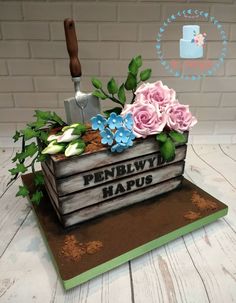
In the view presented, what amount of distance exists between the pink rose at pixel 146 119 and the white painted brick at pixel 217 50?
1.93 feet

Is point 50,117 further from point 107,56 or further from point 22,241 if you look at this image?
point 107,56

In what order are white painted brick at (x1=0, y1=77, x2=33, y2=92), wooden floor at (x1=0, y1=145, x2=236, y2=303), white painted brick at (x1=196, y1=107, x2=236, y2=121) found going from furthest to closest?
white painted brick at (x1=196, y1=107, x2=236, y2=121) < white painted brick at (x1=0, y1=77, x2=33, y2=92) < wooden floor at (x1=0, y1=145, x2=236, y2=303)

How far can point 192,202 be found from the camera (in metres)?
0.71

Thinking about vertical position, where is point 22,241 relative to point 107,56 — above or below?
below

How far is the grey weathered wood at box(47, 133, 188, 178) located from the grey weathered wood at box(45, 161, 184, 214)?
6cm

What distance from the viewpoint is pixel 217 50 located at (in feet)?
3.50

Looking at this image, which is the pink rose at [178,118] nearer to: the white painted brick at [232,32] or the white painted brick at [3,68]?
the white painted brick at [232,32]

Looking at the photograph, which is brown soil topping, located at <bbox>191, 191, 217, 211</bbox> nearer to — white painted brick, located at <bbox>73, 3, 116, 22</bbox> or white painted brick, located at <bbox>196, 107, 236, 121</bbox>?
white painted brick, located at <bbox>196, 107, 236, 121</bbox>

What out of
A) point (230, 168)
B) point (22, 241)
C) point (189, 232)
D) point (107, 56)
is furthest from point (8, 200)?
point (230, 168)

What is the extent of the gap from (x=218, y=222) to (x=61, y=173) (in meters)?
0.42

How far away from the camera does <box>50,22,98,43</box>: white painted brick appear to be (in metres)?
1.00

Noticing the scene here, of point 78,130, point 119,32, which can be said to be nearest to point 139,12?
point 119,32

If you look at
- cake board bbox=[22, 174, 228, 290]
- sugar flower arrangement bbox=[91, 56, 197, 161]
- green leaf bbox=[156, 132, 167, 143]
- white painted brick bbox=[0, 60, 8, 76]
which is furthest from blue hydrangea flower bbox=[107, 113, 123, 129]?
white painted brick bbox=[0, 60, 8, 76]

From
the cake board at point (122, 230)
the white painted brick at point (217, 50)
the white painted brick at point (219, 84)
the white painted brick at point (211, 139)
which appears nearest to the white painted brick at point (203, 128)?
the white painted brick at point (211, 139)
